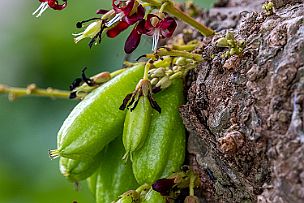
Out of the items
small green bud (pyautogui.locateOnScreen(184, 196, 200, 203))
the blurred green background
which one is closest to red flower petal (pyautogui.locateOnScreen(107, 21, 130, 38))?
small green bud (pyautogui.locateOnScreen(184, 196, 200, 203))

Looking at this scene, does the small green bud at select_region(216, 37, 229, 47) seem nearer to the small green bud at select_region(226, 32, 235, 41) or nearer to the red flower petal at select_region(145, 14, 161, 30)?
the small green bud at select_region(226, 32, 235, 41)

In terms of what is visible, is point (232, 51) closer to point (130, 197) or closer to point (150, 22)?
point (150, 22)

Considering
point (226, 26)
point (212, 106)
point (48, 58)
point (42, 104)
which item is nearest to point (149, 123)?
point (212, 106)

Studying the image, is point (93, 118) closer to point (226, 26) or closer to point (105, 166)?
point (105, 166)

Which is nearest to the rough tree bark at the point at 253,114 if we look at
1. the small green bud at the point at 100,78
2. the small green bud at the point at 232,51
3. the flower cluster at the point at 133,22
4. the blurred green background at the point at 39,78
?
the small green bud at the point at 232,51

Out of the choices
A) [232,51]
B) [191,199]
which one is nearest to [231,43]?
[232,51]

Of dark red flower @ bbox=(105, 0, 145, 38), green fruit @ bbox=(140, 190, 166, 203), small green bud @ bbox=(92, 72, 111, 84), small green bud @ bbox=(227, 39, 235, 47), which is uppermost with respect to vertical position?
dark red flower @ bbox=(105, 0, 145, 38)

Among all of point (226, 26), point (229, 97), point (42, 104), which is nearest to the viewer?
point (229, 97)
